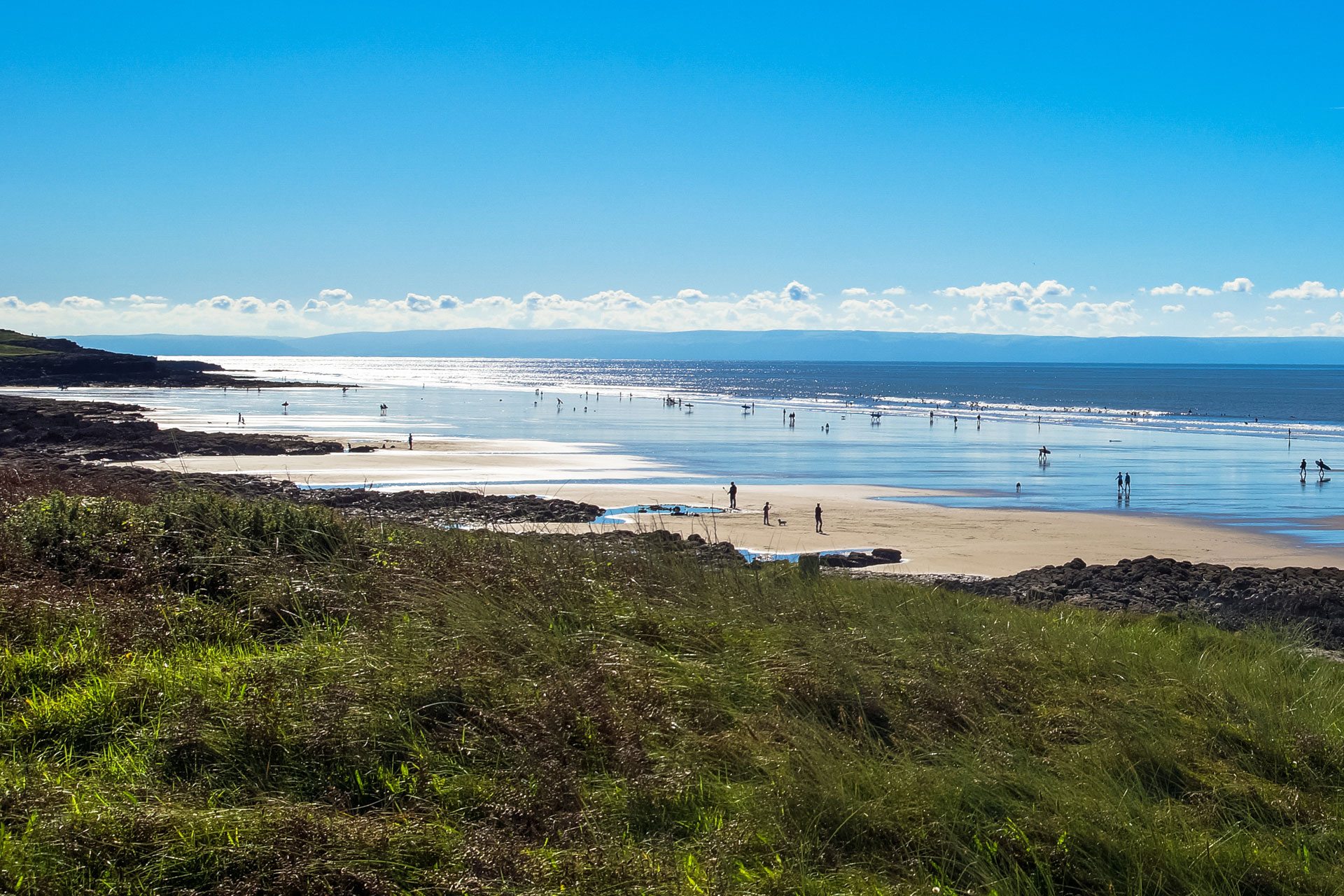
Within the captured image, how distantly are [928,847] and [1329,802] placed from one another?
2.21 metres

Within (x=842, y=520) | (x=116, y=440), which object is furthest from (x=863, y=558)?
(x=116, y=440)

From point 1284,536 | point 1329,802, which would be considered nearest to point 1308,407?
point 1284,536

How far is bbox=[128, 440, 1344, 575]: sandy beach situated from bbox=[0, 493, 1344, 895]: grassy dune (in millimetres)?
10878

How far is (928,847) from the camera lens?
14.6 feet

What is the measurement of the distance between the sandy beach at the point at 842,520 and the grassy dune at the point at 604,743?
35.7 ft

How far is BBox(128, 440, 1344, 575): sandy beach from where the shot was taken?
1057 inches

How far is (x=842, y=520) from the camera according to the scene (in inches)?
1280

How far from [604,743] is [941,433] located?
7377cm

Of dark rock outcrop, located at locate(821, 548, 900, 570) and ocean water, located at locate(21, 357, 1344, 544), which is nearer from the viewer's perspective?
dark rock outcrop, located at locate(821, 548, 900, 570)

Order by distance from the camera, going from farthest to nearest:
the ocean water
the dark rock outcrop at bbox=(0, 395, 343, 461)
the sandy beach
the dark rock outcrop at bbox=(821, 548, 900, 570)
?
the dark rock outcrop at bbox=(0, 395, 343, 461), the ocean water, the sandy beach, the dark rock outcrop at bbox=(821, 548, 900, 570)

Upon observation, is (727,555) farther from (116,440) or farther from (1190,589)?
(116,440)

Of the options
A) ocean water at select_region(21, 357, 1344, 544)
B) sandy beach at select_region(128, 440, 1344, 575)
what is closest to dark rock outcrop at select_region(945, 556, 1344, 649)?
sandy beach at select_region(128, 440, 1344, 575)

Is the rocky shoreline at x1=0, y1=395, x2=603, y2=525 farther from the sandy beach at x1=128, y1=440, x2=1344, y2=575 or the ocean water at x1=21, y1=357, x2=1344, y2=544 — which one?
the ocean water at x1=21, y1=357, x2=1344, y2=544

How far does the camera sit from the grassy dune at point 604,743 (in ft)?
13.6
